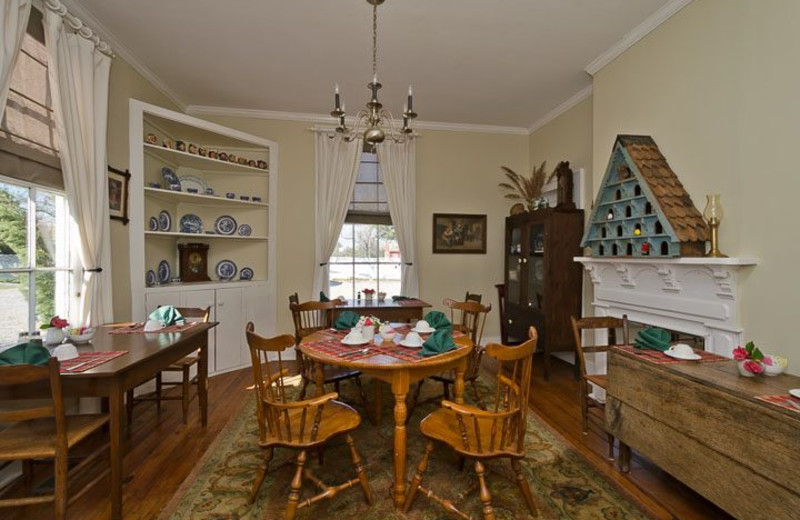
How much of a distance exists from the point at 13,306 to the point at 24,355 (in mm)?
832

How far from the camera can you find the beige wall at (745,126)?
6.38 feet

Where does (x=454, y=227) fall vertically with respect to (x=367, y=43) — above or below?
below

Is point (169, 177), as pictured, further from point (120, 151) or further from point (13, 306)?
point (13, 306)

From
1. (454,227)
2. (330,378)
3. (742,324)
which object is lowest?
(330,378)

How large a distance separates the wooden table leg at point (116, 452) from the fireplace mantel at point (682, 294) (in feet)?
11.0

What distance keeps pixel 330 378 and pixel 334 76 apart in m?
2.87

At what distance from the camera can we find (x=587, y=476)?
212cm

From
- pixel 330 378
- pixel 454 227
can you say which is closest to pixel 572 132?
pixel 454 227

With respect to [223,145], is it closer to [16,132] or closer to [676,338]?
[16,132]

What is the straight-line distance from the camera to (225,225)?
4.35 meters

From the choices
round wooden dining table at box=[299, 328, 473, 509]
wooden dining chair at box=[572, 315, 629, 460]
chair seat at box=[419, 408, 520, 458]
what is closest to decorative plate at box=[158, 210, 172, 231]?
round wooden dining table at box=[299, 328, 473, 509]

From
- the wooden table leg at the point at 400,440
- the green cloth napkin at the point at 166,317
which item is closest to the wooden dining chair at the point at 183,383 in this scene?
the green cloth napkin at the point at 166,317

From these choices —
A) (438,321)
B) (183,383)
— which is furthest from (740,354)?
(183,383)

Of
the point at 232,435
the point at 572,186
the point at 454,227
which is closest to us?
the point at 232,435
